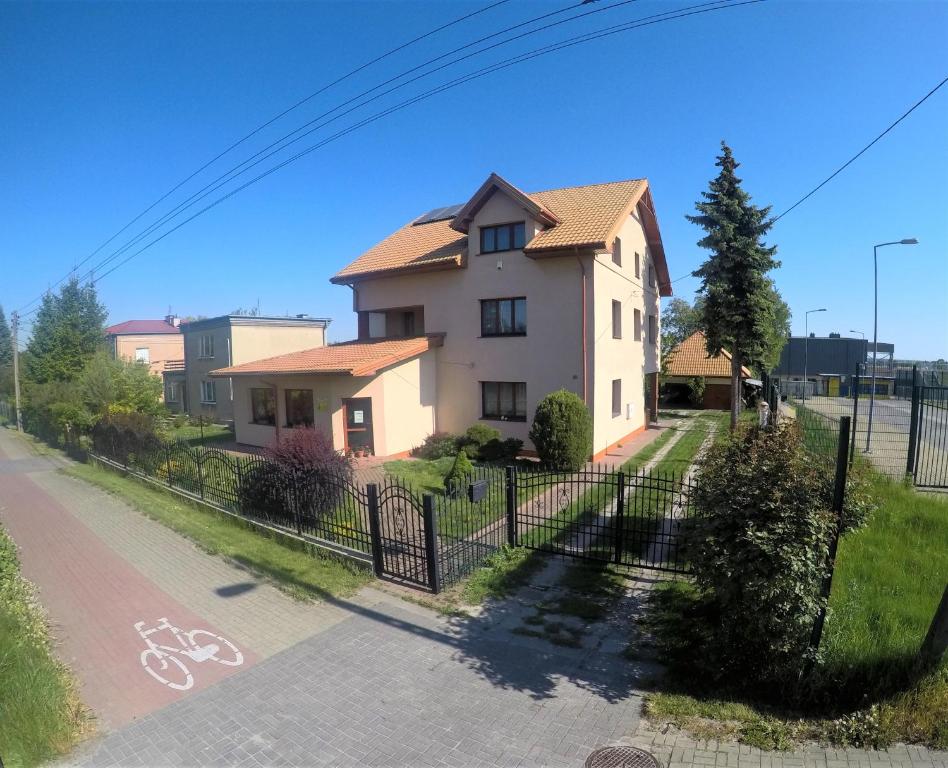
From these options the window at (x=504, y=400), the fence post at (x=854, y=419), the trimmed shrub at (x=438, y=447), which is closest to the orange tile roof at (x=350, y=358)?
the window at (x=504, y=400)

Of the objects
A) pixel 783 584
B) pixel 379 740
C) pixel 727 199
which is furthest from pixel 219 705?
pixel 727 199

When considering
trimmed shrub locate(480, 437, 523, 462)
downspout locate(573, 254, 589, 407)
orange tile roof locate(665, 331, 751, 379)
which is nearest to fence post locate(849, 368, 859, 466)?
downspout locate(573, 254, 589, 407)

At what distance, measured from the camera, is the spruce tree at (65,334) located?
3000cm

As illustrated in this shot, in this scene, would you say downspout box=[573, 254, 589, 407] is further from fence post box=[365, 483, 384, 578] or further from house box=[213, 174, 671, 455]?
fence post box=[365, 483, 384, 578]

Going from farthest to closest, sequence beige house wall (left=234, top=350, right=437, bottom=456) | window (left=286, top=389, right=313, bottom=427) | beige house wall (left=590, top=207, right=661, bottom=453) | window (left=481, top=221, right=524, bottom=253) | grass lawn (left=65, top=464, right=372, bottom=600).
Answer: window (left=286, top=389, right=313, bottom=427) → window (left=481, top=221, right=524, bottom=253) → beige house wall (left=234, top=350, right=437, bottom=456) → beige house wall (left=590, top=207, right=661, bottom=453) → grass lawn (left=65, top=464, right=372, bottom=600)

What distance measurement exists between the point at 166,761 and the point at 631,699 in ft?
12.0

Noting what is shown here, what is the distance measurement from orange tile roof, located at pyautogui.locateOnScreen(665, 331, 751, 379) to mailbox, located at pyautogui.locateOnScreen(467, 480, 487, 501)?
26.3 meters

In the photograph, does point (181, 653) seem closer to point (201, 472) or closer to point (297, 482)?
point (297, 482)

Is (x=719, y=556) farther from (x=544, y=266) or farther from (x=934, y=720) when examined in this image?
(x=544, y=266)

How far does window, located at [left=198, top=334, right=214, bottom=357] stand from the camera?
93.8 feet

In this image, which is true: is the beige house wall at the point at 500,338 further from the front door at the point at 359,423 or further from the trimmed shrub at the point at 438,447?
the front door at the point at 359,423

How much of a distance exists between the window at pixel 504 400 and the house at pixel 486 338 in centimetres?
4

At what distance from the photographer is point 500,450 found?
15523 millimetres

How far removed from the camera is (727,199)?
2050cm
